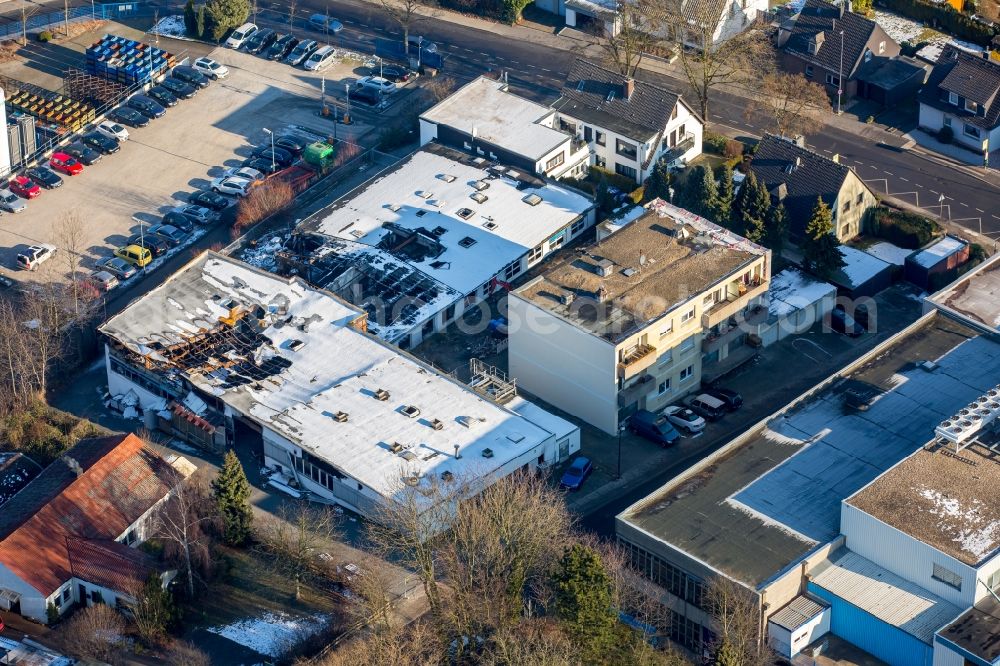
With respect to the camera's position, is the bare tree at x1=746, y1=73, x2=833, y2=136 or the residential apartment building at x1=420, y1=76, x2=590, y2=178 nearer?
the residential apartment building at x1=420, y1=76, x2=590, y2=178

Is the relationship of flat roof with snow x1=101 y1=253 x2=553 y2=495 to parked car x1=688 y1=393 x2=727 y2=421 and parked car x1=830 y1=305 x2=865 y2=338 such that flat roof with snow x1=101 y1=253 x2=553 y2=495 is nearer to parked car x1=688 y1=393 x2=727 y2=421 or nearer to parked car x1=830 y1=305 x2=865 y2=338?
parked car x1=688 y1=393 x2=727 y2=421

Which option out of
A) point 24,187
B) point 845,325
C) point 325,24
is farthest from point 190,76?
point 845,325

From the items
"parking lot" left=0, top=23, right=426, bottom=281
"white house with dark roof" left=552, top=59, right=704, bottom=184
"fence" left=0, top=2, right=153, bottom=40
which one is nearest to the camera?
"parking lot" left=0, top=23, right=426, bottom=281

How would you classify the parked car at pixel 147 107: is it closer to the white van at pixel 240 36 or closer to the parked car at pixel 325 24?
the white van at pixel 240 36

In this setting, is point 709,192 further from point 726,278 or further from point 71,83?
point 71,83

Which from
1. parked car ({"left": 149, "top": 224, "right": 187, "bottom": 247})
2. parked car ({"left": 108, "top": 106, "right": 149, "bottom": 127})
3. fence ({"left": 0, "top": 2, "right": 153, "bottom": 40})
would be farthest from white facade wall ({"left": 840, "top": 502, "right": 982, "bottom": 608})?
fence ({"left": 0, "top": 2, "right": 153, "bottom": 40})

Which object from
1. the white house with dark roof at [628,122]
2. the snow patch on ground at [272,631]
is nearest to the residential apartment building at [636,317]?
the white house with dark roof at [628,122]
